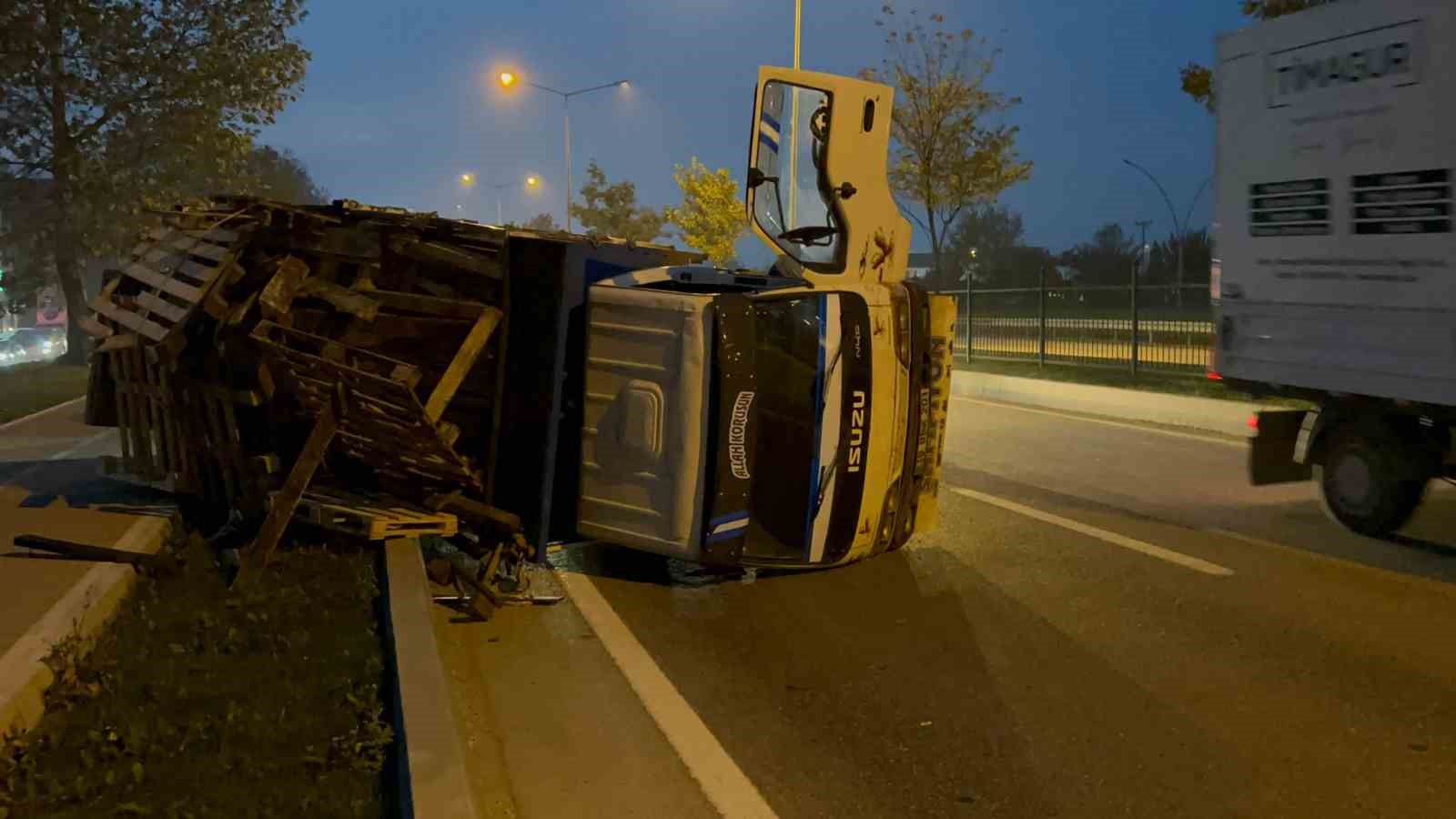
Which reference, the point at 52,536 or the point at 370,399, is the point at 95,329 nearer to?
the point at 52,536

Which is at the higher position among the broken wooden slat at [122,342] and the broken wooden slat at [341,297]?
the broken wooden slat at [341,297]

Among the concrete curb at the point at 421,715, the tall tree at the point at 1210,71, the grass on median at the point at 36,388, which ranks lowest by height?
the concrete curb at the point at 421,715

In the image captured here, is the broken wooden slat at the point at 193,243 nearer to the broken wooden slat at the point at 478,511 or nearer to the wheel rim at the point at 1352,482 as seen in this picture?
the broken wooden slat at the point at 478,511

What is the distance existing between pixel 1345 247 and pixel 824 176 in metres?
3.25

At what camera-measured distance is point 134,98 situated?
92.1 ft

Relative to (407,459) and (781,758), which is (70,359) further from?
(781,758)

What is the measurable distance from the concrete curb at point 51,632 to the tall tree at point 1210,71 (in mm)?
13934

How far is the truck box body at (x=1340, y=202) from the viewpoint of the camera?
693cm

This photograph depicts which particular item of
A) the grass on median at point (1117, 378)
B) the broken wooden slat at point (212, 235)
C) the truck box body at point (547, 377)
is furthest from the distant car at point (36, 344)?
the truck box body at point (547, 377)

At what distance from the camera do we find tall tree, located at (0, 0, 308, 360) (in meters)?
27.3

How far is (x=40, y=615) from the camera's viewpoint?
18.9 ft

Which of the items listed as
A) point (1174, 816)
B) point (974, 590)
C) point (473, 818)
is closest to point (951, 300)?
point (974, 590)

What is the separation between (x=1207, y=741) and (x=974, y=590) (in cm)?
235

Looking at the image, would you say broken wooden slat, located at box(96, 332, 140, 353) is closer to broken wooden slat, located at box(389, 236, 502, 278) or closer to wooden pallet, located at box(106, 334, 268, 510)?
wooden pallet, located at box(106, 334, 268, 510)
